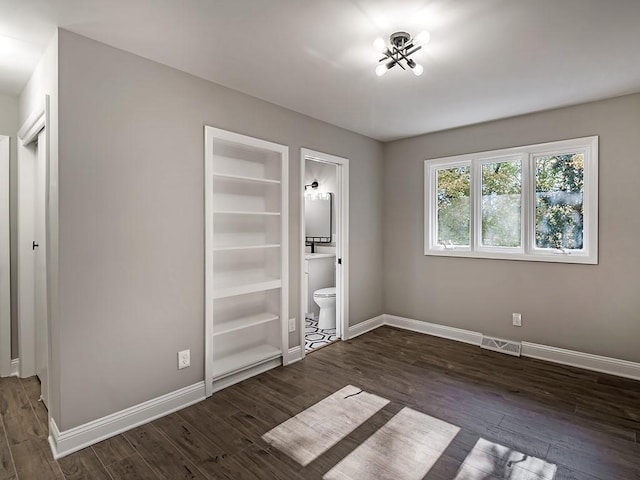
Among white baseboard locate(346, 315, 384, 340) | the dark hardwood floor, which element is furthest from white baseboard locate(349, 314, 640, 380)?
the dark hardwood floor

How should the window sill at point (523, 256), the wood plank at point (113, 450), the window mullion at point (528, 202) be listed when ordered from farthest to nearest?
1. the window mullion at point (528, 202)
2. the window sill at point (523, 256)
3. the wood plank at point (113, 450)

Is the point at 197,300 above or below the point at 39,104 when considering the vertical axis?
below

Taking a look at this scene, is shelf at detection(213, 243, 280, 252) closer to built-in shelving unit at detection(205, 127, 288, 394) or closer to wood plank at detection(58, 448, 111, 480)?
built-in shelving unit at detection(205, 127, 288, 394)

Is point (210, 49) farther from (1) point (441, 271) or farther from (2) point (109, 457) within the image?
(1) point (441, 271)

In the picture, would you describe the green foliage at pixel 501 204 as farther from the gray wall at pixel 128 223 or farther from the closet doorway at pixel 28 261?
the closet doorway at pixel 28 261

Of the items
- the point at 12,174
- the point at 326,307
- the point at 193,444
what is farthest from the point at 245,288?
the point at 12,174

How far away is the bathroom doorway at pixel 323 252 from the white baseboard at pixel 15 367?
264 cm

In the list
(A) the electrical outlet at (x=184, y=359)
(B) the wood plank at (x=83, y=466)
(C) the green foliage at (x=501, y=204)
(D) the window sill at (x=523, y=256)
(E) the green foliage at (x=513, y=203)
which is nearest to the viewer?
(B) the wood plank at (x=83, y=466)

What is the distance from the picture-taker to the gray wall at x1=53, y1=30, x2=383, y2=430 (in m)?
2.06

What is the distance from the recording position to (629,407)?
8.40ft

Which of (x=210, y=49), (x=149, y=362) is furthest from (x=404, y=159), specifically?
(x=149, y=362)

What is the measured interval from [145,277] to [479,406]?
2668 mm

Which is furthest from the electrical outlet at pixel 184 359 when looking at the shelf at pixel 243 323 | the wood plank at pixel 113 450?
the wood plank at pixel 113 450

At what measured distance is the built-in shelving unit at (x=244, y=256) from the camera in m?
2.81
